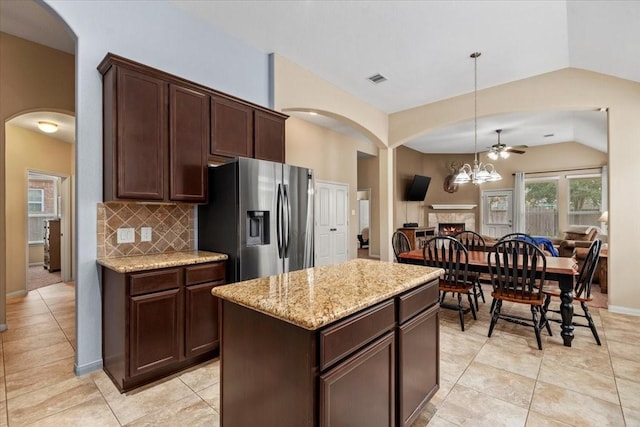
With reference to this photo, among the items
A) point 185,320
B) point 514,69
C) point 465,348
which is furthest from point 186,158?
point 514,69

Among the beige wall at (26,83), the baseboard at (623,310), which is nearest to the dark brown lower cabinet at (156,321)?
the beige wall at (26,83)

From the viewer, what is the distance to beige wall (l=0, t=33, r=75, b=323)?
325 cm

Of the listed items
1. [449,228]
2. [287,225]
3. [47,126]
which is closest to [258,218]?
[287,225]

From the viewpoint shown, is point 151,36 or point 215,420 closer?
point 215,420

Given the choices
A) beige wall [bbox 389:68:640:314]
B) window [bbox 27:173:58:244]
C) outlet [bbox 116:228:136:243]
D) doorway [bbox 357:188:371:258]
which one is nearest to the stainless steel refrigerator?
outlet [bbox 116:228:136:243]

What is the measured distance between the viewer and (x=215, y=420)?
6.13 ft

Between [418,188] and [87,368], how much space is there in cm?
804

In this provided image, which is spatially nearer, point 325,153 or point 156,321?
point 156,321

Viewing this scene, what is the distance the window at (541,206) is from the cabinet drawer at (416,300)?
8104mm

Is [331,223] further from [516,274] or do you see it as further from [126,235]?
[126,235]

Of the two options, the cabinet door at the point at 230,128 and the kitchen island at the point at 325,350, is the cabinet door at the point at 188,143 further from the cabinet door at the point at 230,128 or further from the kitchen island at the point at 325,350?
the kitchen island at the point at 325,350

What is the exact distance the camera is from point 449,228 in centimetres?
920

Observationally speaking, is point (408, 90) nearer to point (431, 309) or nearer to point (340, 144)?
point (340, 144)

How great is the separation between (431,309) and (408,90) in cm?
389
